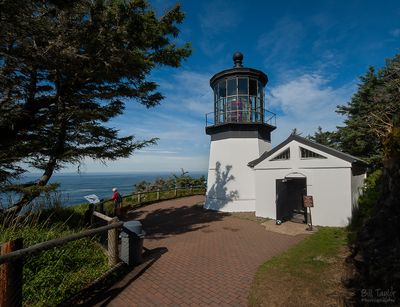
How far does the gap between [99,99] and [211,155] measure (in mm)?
10422

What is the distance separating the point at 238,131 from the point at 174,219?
702cm

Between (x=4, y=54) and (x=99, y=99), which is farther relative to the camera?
(x=99, y=99)

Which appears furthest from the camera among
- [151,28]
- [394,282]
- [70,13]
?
[151,28]

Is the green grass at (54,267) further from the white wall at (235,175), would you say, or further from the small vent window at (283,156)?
the white wall at (235,175)

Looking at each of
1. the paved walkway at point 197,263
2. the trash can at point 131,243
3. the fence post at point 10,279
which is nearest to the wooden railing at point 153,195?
the paved walkway at point 197,263

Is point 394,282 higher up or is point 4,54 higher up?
point 4,54

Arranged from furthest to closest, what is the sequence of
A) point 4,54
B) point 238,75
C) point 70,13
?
point 238,75
point 70,13
point 4,54

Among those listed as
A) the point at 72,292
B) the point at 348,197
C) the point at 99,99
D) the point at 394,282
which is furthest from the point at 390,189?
the point at 99,99

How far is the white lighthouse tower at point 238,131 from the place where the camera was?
15.8 m

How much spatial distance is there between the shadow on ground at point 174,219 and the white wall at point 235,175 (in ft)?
3.51

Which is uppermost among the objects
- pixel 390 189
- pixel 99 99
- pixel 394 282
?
pixel 99 99

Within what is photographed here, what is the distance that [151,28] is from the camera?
7.91 m

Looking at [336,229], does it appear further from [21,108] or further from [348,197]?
[21,108]

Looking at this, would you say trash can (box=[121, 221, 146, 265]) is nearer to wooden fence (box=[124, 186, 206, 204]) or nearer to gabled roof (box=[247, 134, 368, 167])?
gabled roof (box=[247, 134, 368, 167])
